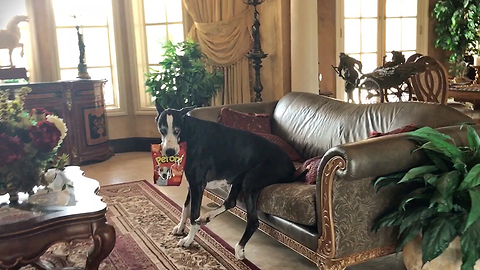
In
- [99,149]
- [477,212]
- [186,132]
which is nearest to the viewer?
[477,212]

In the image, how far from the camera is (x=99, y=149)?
5.57 meters

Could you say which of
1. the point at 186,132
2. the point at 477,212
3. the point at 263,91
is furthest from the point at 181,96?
the point at 477,212

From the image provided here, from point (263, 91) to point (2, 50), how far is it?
306cm

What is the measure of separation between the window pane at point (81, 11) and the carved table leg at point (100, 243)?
4.06 m

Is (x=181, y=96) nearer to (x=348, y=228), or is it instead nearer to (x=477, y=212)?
(x=348, y=228)

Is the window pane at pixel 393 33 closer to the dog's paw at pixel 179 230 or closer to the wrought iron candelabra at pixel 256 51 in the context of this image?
the wrought iron candelabra at pixel 256 51

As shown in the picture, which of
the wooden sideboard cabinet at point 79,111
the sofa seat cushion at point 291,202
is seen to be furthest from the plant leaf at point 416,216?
the wooden sideboard cabinet at point 79,111

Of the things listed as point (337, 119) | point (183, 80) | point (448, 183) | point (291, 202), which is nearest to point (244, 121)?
point (337, 119)

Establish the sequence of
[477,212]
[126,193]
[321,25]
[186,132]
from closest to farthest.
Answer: [477,212], [186,132], [126,193], [321,25]

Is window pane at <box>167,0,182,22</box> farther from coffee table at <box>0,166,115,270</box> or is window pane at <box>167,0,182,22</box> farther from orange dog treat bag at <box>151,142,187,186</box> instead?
coffee table at <box>0,166,115,270</box>

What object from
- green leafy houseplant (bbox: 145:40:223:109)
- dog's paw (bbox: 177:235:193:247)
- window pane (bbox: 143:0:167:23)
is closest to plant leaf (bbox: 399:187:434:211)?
dog's paw (bbox: 177:235:193:247)

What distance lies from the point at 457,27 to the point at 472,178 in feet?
17.3

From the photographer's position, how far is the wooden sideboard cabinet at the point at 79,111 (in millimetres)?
5055

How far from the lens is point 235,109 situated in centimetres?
387
